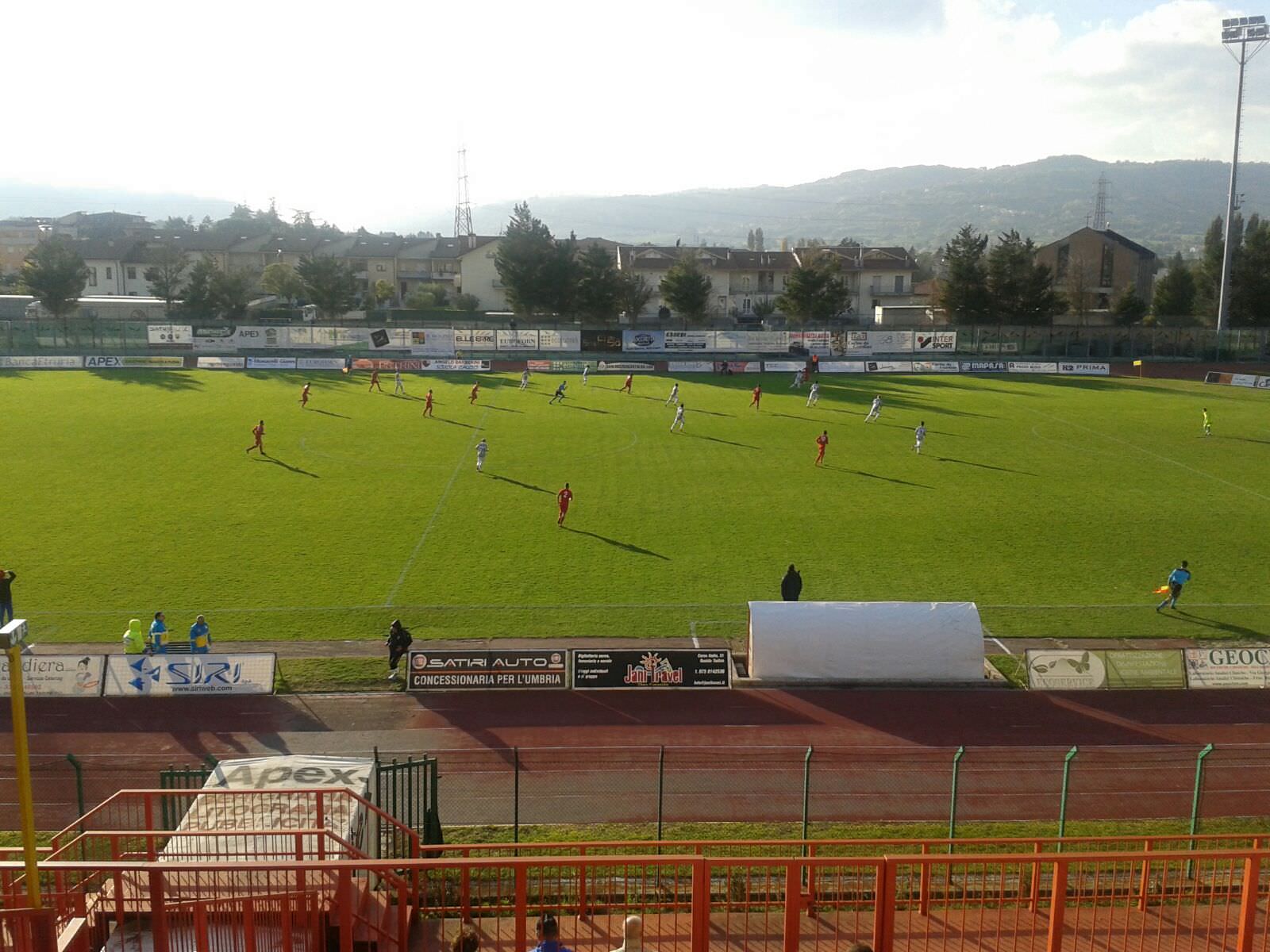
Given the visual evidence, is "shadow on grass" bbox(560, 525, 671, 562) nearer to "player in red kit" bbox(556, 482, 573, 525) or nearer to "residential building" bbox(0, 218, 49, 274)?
"player in red kit" bbox(556, 482, 573, 525)

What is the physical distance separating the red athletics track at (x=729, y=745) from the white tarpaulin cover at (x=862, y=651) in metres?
0.38

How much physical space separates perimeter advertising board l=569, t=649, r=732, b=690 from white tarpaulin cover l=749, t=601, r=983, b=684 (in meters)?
0.96

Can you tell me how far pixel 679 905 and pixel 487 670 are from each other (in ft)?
28.2

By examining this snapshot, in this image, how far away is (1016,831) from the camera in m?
13.6

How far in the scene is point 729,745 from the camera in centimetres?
1647

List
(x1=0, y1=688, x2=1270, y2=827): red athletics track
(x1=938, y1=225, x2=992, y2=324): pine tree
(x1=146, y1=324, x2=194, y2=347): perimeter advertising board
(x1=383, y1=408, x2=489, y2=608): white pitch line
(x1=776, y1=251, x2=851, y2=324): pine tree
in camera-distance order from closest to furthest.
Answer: (x1=0, y1=688, x2=1270, y2=827): red athletics track < (x1=383, y1=408, x2=489, y2=608): white pitch line < (x1=146, y1=324, x2=194, y2=347): perimeter advertising board < (x1=938, y1=225, x2=992, y2=324): pine tree < (x1=776, y1=251, x2=851, y2=324): pine tree

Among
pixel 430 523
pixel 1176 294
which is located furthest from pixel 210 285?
pixel 1176 294

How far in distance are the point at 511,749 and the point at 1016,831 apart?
7.55m

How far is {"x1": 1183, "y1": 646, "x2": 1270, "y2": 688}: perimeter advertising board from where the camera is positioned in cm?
1867

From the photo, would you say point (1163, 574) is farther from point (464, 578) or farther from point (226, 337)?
point (226, 337)

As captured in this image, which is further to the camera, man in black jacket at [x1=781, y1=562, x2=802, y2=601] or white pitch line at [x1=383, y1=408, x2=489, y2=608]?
white pitch line at [x1=383, y1=408, x2=489, y2=608]

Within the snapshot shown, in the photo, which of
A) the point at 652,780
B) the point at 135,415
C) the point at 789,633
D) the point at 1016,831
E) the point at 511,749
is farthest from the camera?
the point at 135,415

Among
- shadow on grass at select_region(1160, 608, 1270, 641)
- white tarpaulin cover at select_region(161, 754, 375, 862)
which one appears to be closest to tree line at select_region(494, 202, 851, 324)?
shadow on grass at select_region(1160, 608, 1270, 641)

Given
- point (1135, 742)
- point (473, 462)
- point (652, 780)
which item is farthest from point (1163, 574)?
point (473, 462)
